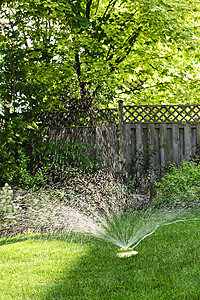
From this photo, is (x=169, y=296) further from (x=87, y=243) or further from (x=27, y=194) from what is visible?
(x=27, y=194)

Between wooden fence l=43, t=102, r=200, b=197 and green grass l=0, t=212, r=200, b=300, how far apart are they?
10.7ft

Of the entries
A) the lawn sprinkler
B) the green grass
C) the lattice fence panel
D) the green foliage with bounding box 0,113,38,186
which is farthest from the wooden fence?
the lawn sprinkler

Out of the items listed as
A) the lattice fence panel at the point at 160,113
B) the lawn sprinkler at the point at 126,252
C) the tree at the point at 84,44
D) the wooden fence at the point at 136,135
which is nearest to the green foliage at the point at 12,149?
the tree at the point at 84,44

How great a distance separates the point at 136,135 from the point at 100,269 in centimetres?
469

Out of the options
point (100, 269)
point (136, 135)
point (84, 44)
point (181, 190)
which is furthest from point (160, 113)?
point (100, 269)

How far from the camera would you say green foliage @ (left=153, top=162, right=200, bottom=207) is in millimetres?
6117

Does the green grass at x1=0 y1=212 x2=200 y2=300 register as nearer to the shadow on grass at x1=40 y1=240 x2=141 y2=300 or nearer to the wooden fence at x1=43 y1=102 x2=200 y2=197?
the shadow on grass at x1=40 y1=240 x2=141 y2=300

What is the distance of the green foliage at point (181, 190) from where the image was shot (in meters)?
6.12

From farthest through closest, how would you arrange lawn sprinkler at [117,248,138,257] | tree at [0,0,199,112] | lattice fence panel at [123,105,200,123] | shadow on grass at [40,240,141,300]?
lattice fence panel at [123,105,200,123]
tree at [0,0,199,112]
lawn sprinkler at [117,248,138,257]
shadow on grass at [40,240,141,300]

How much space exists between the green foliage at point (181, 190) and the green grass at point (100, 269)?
1970 millimetres

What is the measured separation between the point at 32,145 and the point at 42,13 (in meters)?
3.25

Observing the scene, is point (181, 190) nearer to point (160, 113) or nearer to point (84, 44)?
point (160, 113)

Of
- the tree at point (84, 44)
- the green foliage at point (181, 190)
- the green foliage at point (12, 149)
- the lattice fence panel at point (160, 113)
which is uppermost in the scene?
the tree at point (84, 44)

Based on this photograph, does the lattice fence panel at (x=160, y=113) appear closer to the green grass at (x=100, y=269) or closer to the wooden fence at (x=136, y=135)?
the wooden fence at (x=136, y=135)
